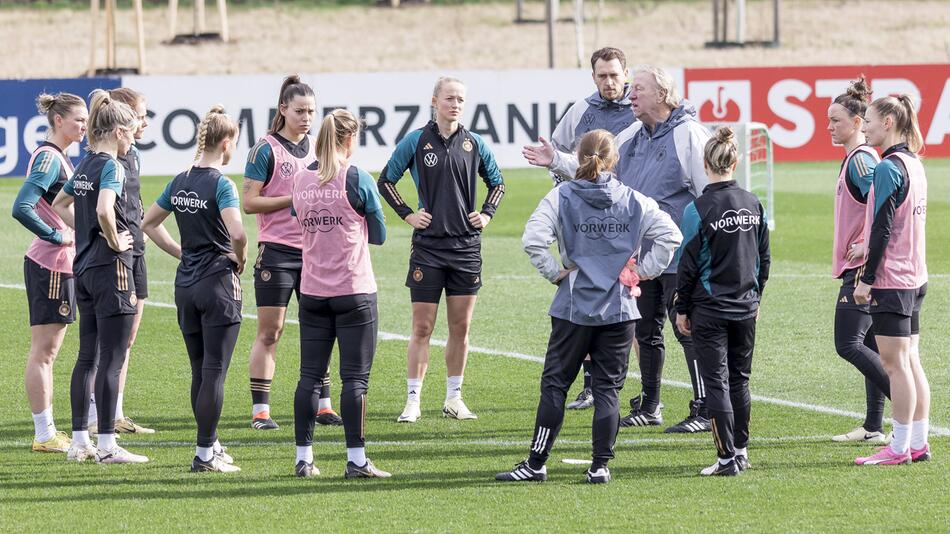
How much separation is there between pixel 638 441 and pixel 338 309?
1976 millimetres

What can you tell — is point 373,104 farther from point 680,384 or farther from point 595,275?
point 595,275

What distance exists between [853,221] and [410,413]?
283 cm

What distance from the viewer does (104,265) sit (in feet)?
22.9

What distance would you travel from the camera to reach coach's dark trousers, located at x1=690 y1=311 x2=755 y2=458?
6.73 meters

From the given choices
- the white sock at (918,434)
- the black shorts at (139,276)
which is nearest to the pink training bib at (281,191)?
the black shorts at (139,276)

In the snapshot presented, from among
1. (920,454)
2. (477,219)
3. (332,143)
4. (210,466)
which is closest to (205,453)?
(210,466)

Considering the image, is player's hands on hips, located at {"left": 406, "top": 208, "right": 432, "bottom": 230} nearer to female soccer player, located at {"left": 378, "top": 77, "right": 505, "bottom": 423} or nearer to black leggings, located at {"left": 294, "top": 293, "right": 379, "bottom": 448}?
female soccer player, located at {"left": 378, "top": 77, "right": 505, "bottom": 423}

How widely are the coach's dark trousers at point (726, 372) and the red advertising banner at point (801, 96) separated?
18.7 m

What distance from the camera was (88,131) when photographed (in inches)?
275

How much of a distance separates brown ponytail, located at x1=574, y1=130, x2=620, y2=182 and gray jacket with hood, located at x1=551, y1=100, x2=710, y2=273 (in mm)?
1139

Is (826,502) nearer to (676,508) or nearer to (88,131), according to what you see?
(676,508)

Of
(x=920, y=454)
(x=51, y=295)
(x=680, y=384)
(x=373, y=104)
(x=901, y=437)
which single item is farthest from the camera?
(x=373, y=104)

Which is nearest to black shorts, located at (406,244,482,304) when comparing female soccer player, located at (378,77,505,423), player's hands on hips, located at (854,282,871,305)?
female soccer player, located at (378,77,505,423)

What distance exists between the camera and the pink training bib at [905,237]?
6.71 meters
